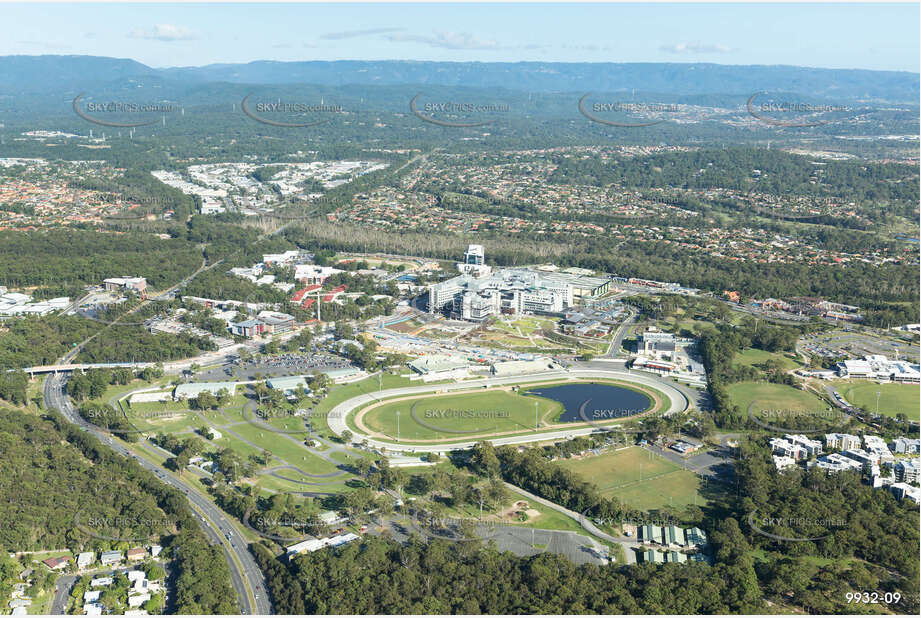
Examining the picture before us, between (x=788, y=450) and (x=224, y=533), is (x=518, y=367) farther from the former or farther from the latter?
(x=224, y=533)

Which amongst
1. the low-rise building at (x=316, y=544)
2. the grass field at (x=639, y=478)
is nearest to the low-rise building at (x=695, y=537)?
the grass field at (x=639, y=478)

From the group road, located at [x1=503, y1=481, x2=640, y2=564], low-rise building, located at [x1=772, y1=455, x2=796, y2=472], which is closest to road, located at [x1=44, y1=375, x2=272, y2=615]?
road, located at [x1=503, y1=481, x2=640, y2=564]

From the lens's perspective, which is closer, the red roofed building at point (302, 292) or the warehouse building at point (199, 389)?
the warehouse building at point (199, 389)

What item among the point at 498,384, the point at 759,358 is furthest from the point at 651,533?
the point at 759,358

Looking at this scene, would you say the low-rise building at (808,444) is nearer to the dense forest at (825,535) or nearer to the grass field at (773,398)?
the dense forest at (825,535)

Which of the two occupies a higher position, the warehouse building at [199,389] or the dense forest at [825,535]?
the warehouse building at [199,389]

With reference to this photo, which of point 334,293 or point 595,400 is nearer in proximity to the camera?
point 595,400

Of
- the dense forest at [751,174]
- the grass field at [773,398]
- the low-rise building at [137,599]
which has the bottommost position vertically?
the low-rise building at [137,599]
